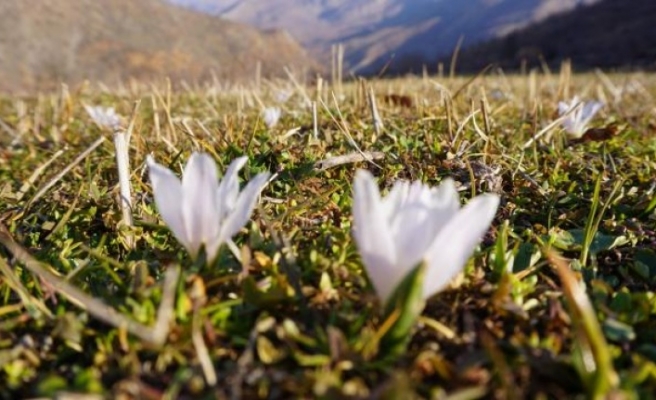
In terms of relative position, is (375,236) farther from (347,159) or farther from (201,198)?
(347,159)

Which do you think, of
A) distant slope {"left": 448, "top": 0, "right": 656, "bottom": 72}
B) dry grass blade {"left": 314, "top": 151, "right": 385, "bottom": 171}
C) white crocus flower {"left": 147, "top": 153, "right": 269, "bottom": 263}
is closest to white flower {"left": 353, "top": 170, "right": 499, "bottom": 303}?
white crocus flower {"left": 147, "top": 153, "right": 269, "bottom": 263}

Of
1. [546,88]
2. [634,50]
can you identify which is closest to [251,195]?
[546,88]

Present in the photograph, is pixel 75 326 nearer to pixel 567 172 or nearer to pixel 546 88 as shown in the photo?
pixel 567 172

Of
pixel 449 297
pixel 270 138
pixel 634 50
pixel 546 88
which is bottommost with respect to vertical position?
pixel 634 50

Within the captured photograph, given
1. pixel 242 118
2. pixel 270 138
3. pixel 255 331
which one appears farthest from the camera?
pixel 242 118

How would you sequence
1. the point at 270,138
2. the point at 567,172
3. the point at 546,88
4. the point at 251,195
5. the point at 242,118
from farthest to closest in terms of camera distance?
the point at 546,88
the point at 242,118
the point at 270,138
the point at 567,172
the point at 251,195

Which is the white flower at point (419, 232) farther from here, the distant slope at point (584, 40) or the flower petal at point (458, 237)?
the distant slope at point (584, 40)

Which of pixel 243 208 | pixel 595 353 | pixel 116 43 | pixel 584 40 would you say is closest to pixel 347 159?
pixel 243 208
